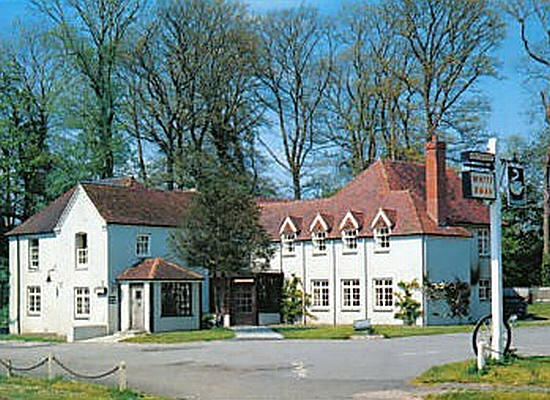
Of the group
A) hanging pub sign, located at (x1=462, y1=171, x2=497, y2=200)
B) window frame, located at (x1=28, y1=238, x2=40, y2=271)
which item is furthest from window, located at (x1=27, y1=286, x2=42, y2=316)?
hanging pub sign, located at (x1=462, y1=171, x2=497, y2=200)

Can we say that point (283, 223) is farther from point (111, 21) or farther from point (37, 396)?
point (37, 396)

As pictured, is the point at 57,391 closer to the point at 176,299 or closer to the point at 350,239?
the point at 176,299

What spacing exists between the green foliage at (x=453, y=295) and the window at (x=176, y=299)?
10.7m

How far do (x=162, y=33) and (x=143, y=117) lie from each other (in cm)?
512

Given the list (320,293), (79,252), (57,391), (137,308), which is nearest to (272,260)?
(320,293)

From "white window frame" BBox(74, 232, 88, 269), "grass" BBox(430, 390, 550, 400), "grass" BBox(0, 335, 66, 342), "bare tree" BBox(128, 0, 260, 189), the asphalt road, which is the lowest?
"grass" BBox(0, 335, 66, 342)

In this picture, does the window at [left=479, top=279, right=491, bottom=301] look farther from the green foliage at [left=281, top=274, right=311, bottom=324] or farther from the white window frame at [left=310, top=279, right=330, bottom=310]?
the green foliage at [left=281, top=274, right=311, bottom=324]

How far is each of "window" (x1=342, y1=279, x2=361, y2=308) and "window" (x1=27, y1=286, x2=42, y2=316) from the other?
14.9m

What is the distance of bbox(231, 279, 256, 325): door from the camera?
152 ft

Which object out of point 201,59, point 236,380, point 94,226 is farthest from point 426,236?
point 236,380

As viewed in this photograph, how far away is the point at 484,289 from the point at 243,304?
38.1ft

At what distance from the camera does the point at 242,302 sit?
1842 inches

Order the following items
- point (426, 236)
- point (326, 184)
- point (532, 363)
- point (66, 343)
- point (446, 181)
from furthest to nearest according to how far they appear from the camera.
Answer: point (326, 184), point (446, 181), point (426, 236), point (66, 343), point (532, 363)

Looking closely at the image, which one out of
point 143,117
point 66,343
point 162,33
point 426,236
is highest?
point 162,33
